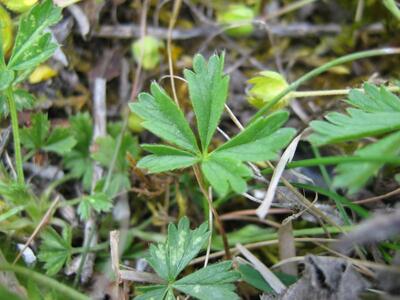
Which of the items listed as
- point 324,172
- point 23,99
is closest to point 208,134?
point 324,172

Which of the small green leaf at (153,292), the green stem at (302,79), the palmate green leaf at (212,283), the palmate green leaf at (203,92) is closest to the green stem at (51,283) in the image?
the small green leaf at (153,292)

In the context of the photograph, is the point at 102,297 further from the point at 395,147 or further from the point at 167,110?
the point at 395,147

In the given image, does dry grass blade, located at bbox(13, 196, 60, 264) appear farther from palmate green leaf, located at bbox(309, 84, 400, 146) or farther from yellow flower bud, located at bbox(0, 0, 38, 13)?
palmate green leaf, located at bbox(309, 84, 400, 146)

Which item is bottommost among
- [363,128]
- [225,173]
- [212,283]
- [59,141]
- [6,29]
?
[212,283]

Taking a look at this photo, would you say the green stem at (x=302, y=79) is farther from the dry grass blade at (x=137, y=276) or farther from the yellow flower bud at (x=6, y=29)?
the yellow flower bud at (x=6, y=29)

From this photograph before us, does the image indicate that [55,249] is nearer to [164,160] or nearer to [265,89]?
[164,160]

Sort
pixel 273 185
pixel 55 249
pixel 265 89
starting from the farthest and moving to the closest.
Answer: pixel 265 89, pixel 55 249, pixel 273 185
